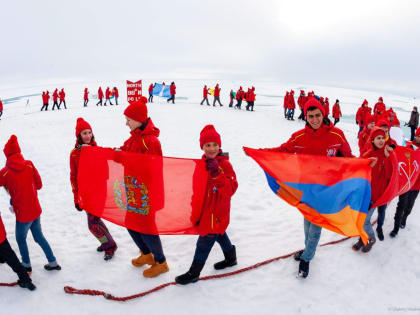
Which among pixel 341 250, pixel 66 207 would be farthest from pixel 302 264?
pixel 66 207

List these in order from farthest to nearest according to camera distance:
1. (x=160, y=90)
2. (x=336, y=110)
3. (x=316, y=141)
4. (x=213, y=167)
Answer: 1. (x=160, y=90)
2. (x=336, y=110)
3. (x=316, y=141)
4. (x=213, y=167)

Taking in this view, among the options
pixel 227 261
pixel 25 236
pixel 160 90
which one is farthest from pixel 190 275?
pixel 160 90

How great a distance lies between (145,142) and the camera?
341 cm

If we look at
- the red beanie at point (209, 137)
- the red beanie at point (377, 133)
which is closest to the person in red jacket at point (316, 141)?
the red beanie at point (377, 133)

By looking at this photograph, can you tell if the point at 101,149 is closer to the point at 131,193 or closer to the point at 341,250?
the point at 131,193

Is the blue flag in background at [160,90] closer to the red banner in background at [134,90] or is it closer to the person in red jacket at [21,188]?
the red banner in background at [134,90]

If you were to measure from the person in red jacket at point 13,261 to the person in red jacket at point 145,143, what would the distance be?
137cm

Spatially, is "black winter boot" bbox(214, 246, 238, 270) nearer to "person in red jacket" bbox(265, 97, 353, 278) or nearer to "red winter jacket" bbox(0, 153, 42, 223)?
"person in red jacket" bbox(265, 97, 353, 278)

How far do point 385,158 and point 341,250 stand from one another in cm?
142

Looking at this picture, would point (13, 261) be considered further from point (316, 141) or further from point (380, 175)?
point (380, 175)

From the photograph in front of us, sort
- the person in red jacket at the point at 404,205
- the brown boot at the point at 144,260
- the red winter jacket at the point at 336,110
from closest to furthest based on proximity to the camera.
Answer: the brown boot at the point at 144,260 < the person in red jacket at the point at 404,205 < the red winter jacket at the point at 336,110

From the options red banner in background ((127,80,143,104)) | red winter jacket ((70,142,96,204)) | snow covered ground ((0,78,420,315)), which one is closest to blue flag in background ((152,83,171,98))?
red banner in background ((127,80,143,104))

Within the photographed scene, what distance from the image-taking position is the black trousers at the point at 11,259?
3.25 meters

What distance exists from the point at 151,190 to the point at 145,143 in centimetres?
60
